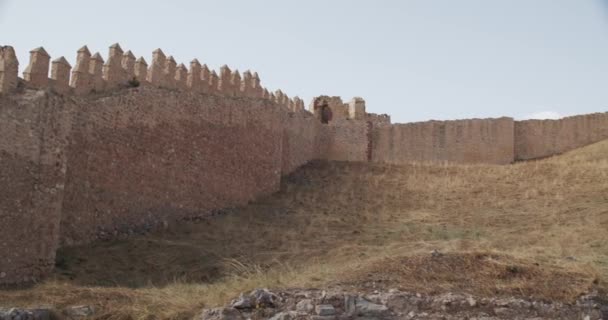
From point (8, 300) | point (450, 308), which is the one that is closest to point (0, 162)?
point (8, 300)

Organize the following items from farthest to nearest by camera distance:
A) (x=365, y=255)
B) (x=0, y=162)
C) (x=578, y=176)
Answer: (x=578, y=176)
(x=365, y=255)
(x=0, y=162)

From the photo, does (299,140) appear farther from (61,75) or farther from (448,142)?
(61,75)

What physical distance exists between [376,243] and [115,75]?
6626 millimetres

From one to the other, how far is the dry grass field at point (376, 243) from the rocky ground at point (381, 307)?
0.33 m

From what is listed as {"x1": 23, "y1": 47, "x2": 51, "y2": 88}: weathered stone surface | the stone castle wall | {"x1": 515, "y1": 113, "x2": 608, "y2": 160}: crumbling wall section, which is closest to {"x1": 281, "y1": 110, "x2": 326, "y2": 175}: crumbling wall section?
the stone castle wall

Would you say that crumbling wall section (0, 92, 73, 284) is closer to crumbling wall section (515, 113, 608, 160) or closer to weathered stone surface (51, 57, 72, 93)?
weathered stone surface (51, 57, 72, 93)

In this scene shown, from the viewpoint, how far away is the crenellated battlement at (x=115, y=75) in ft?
43.5

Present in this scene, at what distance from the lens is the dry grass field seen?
994cm

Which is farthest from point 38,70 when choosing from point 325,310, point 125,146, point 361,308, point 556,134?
point 556,134

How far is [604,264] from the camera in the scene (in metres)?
11.6

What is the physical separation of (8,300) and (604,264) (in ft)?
29.3

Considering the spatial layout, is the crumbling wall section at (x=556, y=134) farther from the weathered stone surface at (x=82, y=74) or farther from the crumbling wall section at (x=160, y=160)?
the weathered stone surface at (x=82, y=74)

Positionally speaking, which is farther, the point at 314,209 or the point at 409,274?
the point at 314,209

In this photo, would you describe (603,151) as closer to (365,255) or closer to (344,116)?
(344,116)
